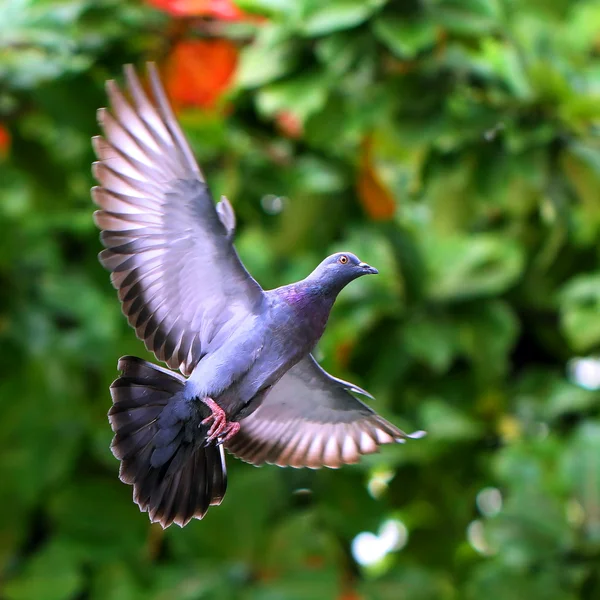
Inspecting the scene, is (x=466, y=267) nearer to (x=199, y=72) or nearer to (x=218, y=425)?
(x=199, y=72)

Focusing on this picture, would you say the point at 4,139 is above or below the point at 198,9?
below

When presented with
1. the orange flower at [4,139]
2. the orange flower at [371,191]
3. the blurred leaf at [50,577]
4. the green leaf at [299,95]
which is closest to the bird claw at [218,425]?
the green leaf at [299,95]

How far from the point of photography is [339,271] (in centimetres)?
57

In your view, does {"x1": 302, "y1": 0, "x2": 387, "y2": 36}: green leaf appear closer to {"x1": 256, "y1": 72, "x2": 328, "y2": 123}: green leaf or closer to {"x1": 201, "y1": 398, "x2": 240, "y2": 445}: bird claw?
{"x1": 256, "y1": 72, "x2": 328, "y2": 123}: green leaf

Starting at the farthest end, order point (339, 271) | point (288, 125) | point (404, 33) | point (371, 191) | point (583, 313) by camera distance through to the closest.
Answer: point (288, 125), point (583, 313), point (371, 191), point (404, 33), point (339, 271)

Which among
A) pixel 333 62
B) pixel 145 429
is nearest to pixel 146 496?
pixel 145 429

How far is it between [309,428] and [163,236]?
0.24 meters

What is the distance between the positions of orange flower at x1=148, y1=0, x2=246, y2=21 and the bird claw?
4.70 feet

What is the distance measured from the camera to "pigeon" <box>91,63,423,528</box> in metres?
0.62

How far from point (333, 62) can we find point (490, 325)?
2.28 feet

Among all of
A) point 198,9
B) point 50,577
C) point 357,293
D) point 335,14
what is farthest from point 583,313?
point 50,577

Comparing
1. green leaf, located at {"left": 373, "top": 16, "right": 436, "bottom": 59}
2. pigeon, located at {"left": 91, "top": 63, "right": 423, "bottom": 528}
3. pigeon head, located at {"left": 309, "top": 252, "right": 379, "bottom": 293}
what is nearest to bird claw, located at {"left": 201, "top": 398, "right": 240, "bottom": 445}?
pigeon, located at {"left": 91, "top": 63, "right": 423, "bottom": 528}

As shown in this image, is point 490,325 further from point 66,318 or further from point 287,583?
point 66,318

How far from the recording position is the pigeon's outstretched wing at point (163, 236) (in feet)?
2.19
